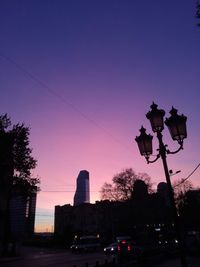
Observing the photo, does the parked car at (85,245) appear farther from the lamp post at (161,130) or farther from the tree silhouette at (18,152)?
the lamp post at (161,130)

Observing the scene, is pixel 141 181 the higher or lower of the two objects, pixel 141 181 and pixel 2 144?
the higher

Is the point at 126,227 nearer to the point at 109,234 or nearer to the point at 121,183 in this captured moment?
the point at 109,234

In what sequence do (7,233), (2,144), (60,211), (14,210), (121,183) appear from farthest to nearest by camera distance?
(60,211) → (14,210) → (121,183) → (7,233) → (2,144)

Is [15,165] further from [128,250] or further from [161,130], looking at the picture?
[161,130]

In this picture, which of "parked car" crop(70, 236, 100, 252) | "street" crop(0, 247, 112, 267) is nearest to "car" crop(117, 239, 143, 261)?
"street" crop(0, 247, 112, 267)

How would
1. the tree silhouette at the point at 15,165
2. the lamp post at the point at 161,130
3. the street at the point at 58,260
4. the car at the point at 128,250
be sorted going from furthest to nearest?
the tree silhouette at the point at 15,165, the car at the point at 128,250, the street at the point at 58,260, the lamp post at the point at 161,130

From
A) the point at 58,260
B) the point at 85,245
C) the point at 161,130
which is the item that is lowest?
the point at 58,260

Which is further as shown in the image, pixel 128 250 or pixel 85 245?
pixel 85 245

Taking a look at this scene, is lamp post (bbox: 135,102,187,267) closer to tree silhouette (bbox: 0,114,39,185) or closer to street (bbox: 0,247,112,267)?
street (bbox: 0,247,112,267)

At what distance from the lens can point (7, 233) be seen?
130 ft

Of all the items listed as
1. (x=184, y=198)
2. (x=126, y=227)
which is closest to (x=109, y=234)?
(x=126, y=227)

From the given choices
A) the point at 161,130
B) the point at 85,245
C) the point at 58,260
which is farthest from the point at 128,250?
the point at 161,130

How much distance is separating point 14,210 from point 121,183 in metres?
47.0

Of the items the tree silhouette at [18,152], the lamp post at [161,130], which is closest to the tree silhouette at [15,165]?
the tree silhouette at [18,152]
